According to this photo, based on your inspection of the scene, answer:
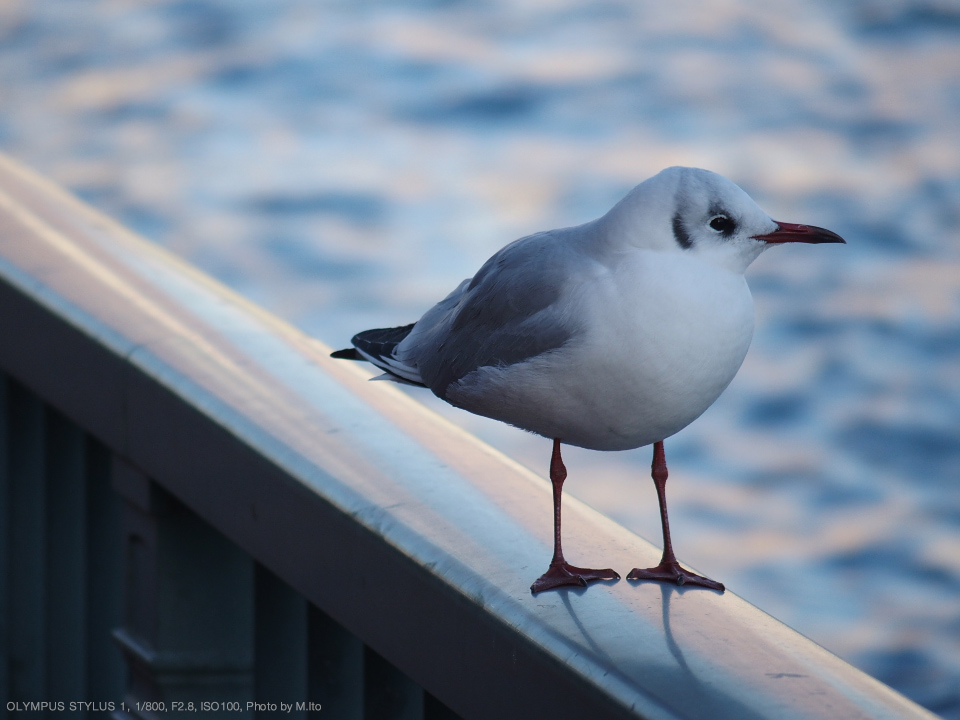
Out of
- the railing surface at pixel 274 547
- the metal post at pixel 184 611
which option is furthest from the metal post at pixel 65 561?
the metal post at pixel 184 611

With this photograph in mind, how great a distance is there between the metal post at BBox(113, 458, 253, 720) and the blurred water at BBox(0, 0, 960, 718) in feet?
5.81

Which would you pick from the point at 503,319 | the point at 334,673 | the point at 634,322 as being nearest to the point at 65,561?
the point at 334,673

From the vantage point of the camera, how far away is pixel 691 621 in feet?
3.04

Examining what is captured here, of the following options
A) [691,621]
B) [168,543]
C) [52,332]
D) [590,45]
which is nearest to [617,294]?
[691,621]

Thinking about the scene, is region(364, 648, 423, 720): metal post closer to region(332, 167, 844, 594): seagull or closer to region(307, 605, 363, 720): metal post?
region(307, 605, 363, 720): metal post

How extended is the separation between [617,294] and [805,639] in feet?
0.85

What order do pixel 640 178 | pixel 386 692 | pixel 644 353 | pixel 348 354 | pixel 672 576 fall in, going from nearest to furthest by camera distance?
pixel 644 353
pixel 672 576
pixel 386 692
pixel 348 354
pixel 640 178

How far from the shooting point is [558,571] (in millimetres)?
971

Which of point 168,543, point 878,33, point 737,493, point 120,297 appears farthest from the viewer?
point 878,33

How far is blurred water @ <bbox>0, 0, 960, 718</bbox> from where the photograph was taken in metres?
3.28

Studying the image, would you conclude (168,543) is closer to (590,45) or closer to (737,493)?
(737,493)

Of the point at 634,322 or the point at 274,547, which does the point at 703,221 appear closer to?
the point at 634,322

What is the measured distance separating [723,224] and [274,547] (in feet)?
1.43

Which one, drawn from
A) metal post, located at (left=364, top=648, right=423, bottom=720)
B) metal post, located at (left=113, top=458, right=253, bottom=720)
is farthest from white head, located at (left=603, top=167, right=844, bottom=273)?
metal post, located at (left=113, top=458, right=253, bottom=720)
